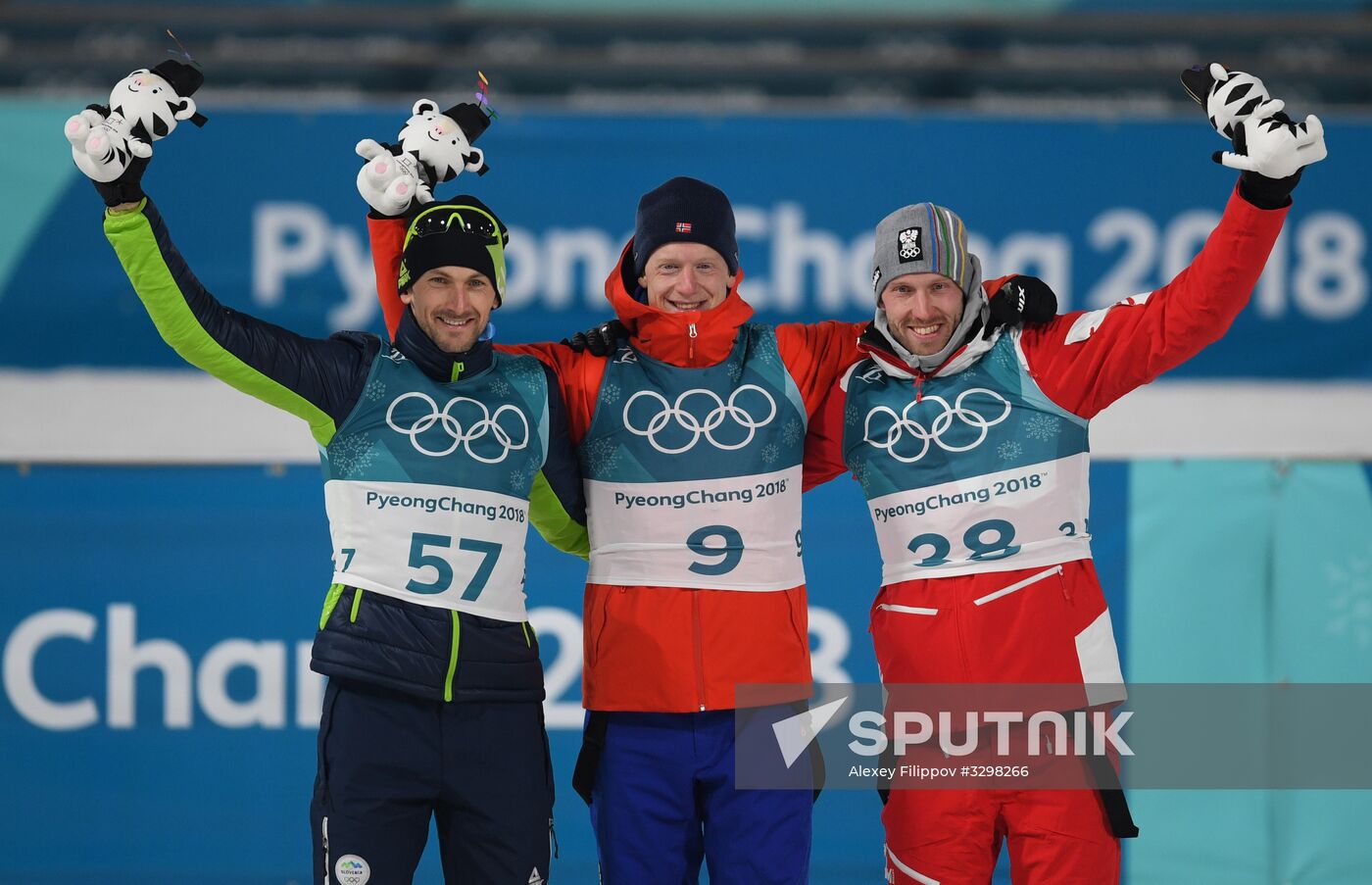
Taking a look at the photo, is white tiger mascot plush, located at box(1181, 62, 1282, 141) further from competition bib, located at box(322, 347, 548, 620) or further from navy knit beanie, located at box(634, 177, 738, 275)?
competition bib, located at box(322, 347, 548, 620)

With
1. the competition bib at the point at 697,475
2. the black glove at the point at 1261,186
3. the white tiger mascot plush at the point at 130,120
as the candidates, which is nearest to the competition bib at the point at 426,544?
the competition bib at the point at 697,475

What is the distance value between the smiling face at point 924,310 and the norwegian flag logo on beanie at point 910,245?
5 centimetres

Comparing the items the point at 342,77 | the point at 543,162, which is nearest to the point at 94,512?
the point at 543,162

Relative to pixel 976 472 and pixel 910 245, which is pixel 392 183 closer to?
pixel 910 245

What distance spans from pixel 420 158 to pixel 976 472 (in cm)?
153

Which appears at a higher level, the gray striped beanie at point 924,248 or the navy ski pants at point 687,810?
the gray striped beanie at point 924,248

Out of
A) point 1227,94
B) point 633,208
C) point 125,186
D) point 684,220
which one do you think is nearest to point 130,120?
point 125,186

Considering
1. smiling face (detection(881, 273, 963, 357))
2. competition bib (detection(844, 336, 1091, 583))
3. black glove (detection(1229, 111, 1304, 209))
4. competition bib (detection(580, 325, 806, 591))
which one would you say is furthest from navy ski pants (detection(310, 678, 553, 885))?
black glove (detection(1229, 111, 1304, 209))

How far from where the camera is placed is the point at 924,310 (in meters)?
3.53

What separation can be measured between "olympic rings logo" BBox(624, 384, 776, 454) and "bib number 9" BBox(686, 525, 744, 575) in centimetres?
19

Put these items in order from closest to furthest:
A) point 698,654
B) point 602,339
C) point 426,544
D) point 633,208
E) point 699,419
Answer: point 426,544, point 698,654, point 699,419, point 602,339, point 633,208

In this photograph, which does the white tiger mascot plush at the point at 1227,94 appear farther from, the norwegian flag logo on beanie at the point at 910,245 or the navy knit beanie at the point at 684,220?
the navy knit beanie at the point at 684,220

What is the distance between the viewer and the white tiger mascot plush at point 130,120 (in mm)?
3135

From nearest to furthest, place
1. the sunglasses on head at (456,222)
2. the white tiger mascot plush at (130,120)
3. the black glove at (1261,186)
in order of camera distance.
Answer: the white tiger mascot plush at (130,120) < the black glove at (1261,186) < the sunglasses on head at (456,222)
